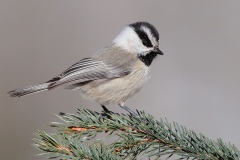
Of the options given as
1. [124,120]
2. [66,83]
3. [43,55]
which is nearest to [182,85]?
[43,55]

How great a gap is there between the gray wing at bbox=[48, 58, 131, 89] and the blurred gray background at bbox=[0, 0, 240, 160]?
1.04 metres

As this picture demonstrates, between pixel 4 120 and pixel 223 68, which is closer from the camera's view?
pixel 4 120

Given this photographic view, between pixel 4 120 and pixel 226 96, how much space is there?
1905 millimetres

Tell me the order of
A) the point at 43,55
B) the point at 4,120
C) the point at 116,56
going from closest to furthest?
1. the point at 116,56
2. the point at 4,120
3. the point at 43,55

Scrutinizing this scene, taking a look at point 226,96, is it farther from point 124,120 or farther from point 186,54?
point 124,120

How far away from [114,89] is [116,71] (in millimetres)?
124

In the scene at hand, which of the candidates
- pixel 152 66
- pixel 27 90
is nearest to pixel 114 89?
pixel 27 90

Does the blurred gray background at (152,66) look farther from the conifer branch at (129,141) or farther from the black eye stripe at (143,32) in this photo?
the conifer branch at (129,141)

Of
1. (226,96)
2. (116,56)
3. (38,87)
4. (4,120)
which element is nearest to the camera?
(38,87)

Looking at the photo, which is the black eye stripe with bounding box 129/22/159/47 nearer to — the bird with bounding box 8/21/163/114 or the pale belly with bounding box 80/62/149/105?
the bird with bounding box 8/21/163/114

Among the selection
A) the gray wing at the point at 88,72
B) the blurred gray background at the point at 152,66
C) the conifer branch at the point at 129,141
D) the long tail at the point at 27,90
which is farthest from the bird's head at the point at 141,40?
the blurred gray background at the point at 152,66

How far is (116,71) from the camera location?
2.68 m

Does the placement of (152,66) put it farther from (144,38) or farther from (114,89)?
(114,89)

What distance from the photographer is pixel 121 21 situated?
4840mm
